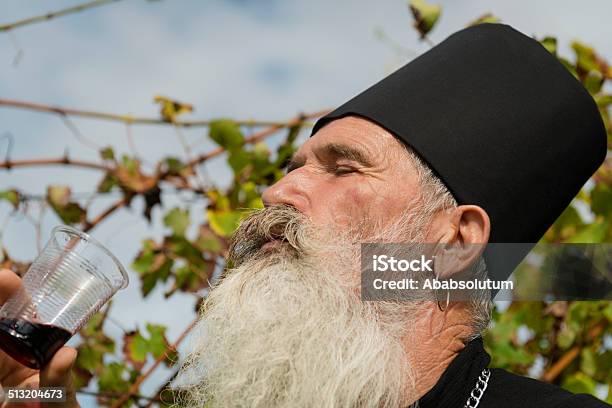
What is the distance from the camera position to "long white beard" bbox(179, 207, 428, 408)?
6.51 ft

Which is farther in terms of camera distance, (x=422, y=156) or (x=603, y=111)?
(x=603, y=111)

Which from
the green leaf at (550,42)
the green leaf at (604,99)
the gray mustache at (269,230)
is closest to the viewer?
the gray mustache at (269,230)

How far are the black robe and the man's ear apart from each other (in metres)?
0.18

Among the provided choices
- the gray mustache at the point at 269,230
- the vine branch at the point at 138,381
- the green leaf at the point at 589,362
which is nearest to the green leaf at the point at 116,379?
the vine branch at the point at 138,381

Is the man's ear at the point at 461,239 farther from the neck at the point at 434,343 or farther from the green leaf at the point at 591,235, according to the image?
the green leaf at the point at 591,235

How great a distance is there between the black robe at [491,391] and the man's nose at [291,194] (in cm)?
48

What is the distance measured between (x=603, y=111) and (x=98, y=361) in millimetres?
1854

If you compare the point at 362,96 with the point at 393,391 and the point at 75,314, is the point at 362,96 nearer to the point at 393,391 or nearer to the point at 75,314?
the point at 393,391

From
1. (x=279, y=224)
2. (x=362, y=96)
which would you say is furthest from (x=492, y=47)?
(x=279, y=224)

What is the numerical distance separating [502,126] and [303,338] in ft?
2.29

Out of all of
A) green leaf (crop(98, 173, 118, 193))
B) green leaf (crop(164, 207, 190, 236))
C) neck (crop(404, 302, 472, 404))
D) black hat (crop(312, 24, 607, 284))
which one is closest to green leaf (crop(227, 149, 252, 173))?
green leaf (crop(164, 207, 190, 236))

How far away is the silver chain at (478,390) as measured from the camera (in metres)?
2.08

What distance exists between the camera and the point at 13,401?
1921mm

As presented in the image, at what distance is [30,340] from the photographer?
1.75 m
